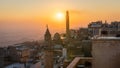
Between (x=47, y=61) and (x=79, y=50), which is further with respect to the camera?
(x=79, y=50)

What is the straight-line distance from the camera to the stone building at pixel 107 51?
137 inches

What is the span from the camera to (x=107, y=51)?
3.50 m

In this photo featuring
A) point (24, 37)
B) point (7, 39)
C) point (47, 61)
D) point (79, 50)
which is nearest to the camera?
point (47, 61)

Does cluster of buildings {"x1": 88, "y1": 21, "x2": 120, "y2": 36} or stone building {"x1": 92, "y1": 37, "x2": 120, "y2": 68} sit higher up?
cluster of buildings {"x1": 88, "y1": 21, "x2": 120, "y2": 36}

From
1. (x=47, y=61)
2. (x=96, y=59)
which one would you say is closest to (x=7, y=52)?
(x=47, y=61)

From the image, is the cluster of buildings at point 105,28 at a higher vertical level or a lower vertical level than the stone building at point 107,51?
higher

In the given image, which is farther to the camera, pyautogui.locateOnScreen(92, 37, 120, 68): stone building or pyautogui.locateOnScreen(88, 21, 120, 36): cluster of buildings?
pyautogui.locateOnScreen(88, 21, 120, 36): cluster of buildings

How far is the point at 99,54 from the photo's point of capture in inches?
140

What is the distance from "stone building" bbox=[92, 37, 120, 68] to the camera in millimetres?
3479

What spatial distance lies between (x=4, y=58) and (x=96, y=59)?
16.7 meters

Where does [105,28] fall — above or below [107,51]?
above

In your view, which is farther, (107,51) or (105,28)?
(105,28)

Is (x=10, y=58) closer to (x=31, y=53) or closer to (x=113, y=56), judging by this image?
(x=31, y=53)

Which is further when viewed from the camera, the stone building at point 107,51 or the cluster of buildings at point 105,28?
the cluster of buildings at point 105,28
